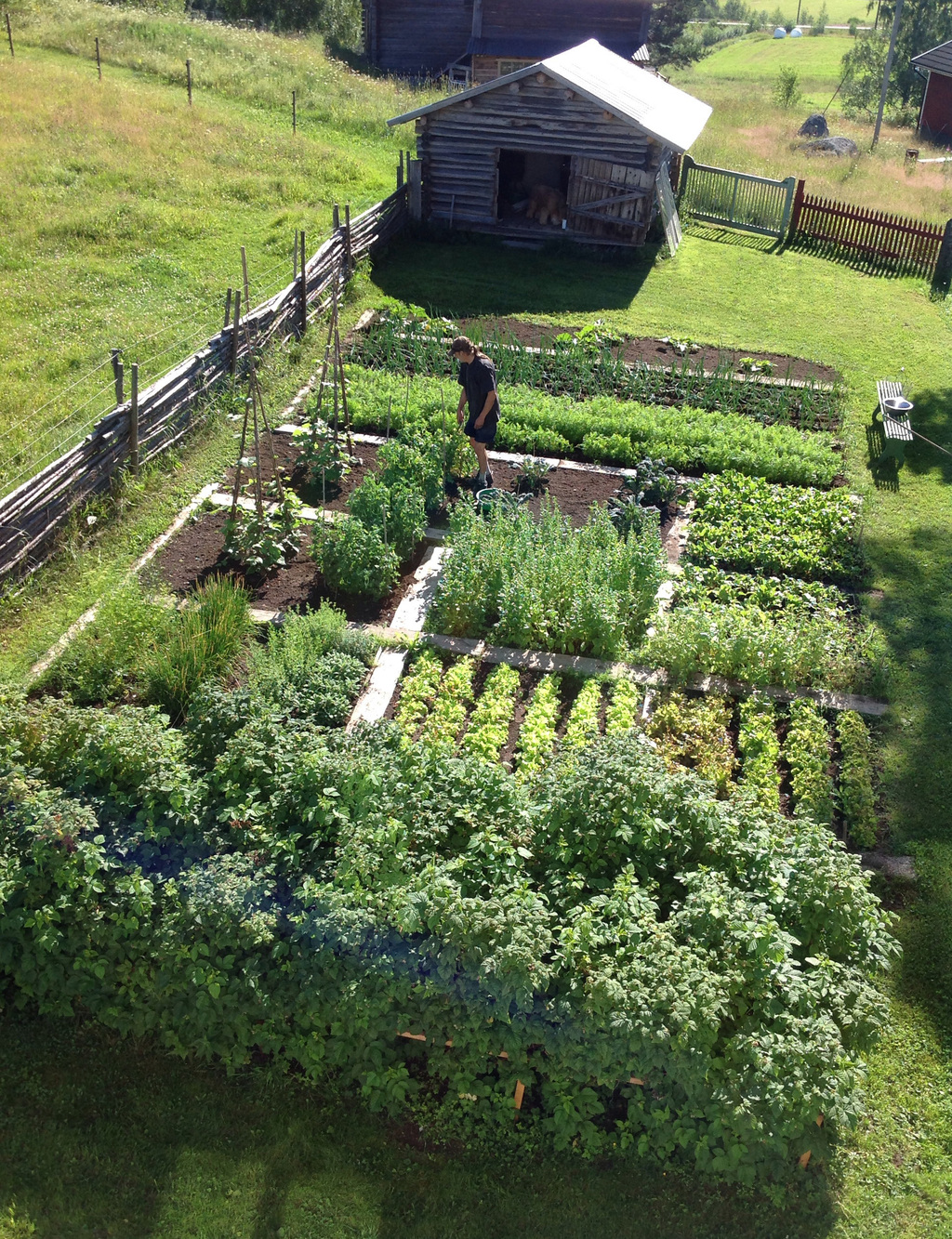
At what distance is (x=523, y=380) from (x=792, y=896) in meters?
8.84

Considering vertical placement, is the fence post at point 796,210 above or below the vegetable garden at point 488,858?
above

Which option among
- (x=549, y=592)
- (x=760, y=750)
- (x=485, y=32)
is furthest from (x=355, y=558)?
(x=485, y=32)

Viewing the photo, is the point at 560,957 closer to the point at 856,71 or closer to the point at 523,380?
the point at 523,380

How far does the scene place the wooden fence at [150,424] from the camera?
8.91 meters

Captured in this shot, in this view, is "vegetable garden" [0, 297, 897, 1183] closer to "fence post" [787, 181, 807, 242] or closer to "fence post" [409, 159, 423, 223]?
"fence post" [409, 159, 423, 223]

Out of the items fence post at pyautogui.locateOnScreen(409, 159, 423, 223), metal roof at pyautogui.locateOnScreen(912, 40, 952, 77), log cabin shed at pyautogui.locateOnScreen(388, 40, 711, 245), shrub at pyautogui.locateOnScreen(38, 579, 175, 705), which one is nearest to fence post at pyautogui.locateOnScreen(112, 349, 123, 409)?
shrub at pyautogui.locateOnScreen(38, 579, 175, 705)

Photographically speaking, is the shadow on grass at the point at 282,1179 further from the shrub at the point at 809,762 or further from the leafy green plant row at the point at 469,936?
the shrub at the point at 809,762

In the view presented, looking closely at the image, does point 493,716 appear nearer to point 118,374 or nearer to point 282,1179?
point 282,1179

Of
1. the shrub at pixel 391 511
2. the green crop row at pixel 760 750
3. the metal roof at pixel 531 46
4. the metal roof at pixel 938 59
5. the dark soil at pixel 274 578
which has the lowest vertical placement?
the dark soil at pixel 274 578

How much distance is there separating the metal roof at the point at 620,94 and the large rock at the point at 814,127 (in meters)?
14.3

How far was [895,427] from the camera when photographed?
1191 cm

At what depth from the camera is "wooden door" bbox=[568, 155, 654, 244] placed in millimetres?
17797

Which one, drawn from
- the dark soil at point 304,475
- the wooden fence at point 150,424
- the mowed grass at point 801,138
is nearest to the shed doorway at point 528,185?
the mowed grass at point 801,138

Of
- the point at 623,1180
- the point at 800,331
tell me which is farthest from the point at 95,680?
the point at 800,331
